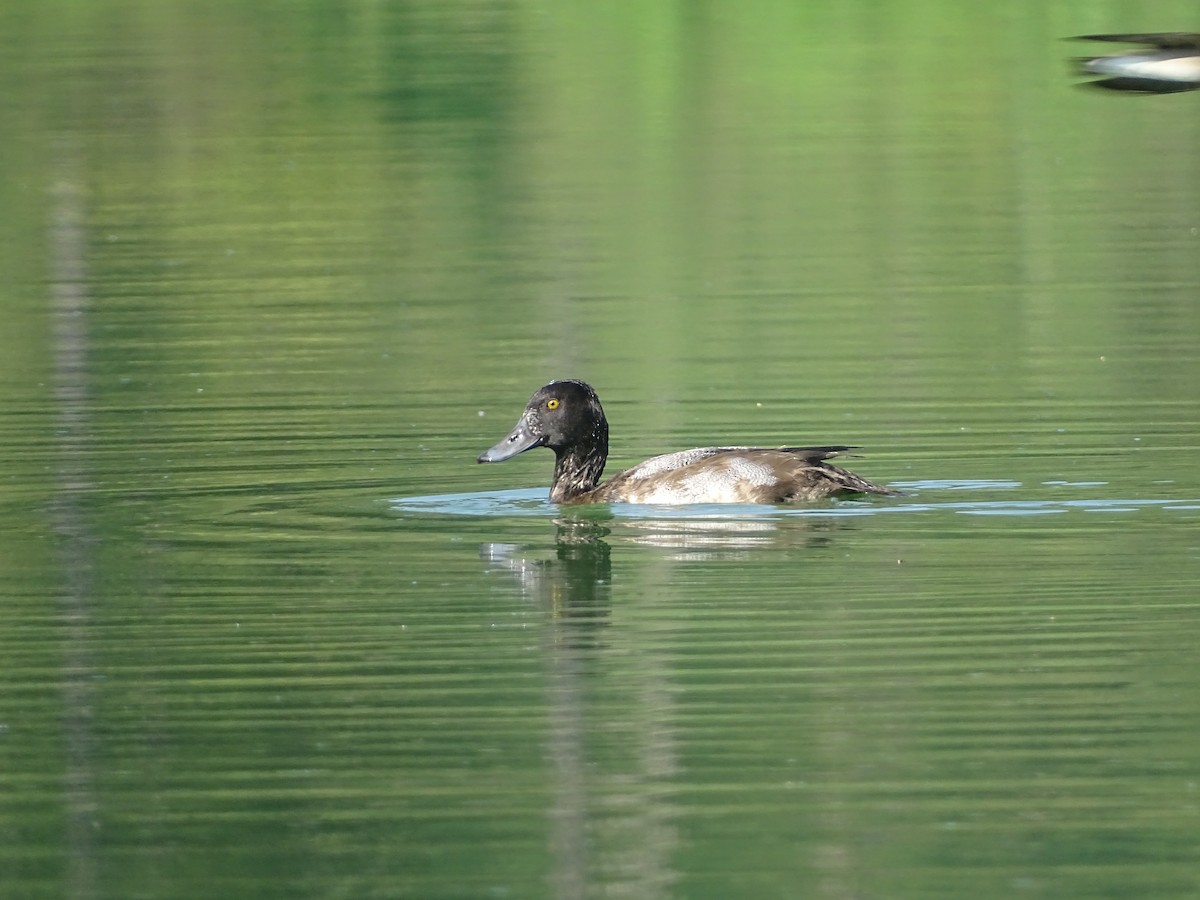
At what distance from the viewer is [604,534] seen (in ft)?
42.7

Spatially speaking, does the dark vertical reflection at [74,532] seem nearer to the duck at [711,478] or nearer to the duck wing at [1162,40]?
the duck at [711,478]

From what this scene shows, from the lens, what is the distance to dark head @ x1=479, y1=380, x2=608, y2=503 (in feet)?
46.5

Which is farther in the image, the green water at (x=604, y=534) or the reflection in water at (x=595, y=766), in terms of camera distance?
the green water at (x=604, y=534)

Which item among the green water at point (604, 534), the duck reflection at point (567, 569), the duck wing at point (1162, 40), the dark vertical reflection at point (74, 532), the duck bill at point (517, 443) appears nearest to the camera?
the duck wing at point (1162, 40)

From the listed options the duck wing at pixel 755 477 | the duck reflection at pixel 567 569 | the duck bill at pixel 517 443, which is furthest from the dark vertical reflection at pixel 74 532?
the duck wing at pixel 755 477

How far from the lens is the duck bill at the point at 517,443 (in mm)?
14227

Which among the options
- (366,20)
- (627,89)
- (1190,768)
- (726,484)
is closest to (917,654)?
(1190,768)

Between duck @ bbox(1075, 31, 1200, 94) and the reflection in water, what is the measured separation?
7.90ft

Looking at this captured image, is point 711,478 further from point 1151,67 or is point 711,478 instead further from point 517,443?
point 1151,67

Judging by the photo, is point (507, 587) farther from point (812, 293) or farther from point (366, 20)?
point (366, 20)

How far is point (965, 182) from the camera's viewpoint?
29219mm

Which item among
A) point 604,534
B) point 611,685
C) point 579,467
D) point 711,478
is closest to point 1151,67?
point 611,685

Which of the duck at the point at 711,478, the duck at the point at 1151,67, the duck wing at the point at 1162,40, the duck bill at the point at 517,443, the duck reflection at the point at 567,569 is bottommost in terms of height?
the duck reflection at the point at 567,569

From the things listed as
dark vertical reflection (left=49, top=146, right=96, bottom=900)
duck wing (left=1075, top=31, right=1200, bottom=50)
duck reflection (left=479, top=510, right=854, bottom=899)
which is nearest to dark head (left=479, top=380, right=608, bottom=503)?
duck reflection (left=479, top=510, right=854, bottom=899)
